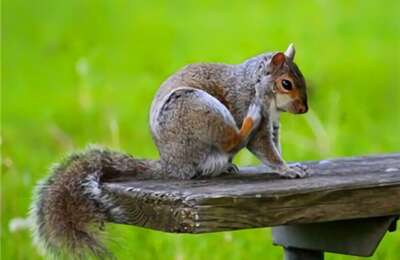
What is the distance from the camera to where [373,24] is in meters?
9.31

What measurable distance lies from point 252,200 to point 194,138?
19.3 inches

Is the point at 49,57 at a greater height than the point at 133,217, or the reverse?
the point at 49,57

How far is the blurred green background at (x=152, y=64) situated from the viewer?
21.1 feet

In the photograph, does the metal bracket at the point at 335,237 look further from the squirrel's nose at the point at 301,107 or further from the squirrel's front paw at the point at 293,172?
the squirrel's nose at the point at 301,107

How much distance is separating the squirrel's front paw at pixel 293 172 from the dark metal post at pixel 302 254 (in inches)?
8.7

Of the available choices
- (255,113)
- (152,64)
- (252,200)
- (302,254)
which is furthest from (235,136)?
(152,64)

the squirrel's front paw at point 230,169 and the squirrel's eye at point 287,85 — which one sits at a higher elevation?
the squirrel's eye at point 287,85

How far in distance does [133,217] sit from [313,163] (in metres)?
0.79

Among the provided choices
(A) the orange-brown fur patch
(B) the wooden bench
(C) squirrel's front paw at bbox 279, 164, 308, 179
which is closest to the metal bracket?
(B) the wooden bench

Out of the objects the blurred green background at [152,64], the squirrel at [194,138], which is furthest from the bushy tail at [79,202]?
the blurred green background at [152,64]

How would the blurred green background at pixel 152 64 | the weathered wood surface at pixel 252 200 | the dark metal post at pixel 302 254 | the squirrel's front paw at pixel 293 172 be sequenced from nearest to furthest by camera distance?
the weathered wood surface at pixel 252 200 < the squirrel's front paw at pixel 293 172 < the dark metal post at pixel 302 254 < the blurred green background at pixel 152 64

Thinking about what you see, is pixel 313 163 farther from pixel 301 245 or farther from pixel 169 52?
pixel 169 52

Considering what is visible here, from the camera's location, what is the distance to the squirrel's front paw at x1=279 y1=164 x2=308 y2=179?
318 cm

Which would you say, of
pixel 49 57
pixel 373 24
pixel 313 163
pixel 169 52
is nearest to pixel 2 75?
pixel 49 57
